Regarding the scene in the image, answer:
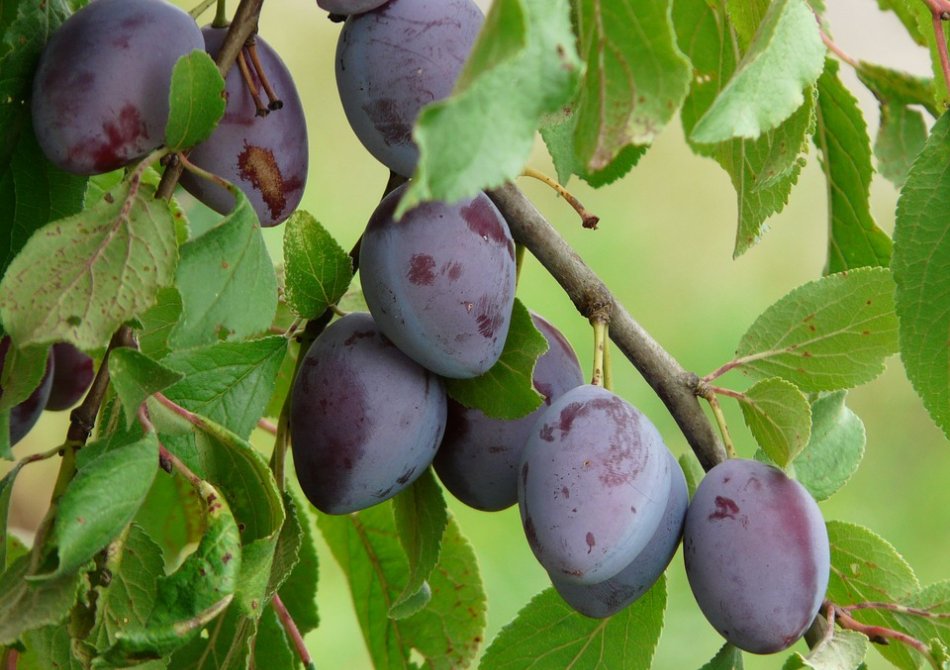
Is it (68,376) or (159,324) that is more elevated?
(159,324)

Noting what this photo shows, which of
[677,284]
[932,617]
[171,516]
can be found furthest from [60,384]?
[677,284]

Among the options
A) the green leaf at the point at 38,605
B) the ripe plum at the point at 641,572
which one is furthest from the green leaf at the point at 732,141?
the green leaf at the point at 38,605

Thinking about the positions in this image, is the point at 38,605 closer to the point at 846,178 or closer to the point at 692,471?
the point at 692,471

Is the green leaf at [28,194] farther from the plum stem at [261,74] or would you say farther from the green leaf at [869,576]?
the green leaf at [869,576]

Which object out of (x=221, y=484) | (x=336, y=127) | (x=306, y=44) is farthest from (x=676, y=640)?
(x=221, y=484)

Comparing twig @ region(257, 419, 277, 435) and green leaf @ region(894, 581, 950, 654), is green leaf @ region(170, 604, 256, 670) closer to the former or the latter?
twig @ region(257, 419, 277, 435)

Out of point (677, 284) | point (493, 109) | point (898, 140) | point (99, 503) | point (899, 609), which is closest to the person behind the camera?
point (493, 109)
